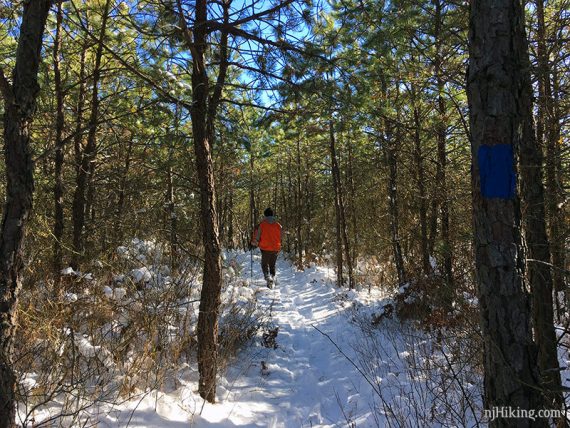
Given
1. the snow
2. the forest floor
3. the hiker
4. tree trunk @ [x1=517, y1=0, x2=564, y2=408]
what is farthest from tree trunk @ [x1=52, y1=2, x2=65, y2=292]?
tree trunk @ [x1=517, y1=0, x2=564, y2=408]

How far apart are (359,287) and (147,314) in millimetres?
7151

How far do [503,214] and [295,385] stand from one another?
3.54 m

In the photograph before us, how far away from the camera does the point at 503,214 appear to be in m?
1.73

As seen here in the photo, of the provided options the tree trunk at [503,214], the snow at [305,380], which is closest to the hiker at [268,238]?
the snow at [305,380]

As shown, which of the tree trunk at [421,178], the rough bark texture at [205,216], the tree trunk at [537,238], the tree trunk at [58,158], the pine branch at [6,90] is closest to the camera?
the pine branch at [6,90]

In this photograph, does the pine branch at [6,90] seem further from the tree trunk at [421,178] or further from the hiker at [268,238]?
the hiker at [268,238]

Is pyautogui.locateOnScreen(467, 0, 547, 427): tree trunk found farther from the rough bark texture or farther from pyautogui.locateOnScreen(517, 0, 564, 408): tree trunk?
the rough bark texture

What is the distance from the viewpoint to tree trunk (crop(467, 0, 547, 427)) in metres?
1.71

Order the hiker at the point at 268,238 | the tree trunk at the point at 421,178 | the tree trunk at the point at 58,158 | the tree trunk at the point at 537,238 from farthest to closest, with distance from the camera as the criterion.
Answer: the hiker at the point at 268,238 → the tree trunk at the point at 421,178 → the tree trunk at the point at 58,158 → the tree trunk at the point at 537,238

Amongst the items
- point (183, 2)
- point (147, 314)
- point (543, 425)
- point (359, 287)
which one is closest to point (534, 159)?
point (543, 425)

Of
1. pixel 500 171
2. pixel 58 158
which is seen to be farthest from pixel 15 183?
pixel 58 158

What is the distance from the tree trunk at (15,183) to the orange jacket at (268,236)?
24.6 ft

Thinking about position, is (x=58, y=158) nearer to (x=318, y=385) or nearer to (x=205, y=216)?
(x=205, y=216)

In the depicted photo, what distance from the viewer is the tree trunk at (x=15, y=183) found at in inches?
79.8
